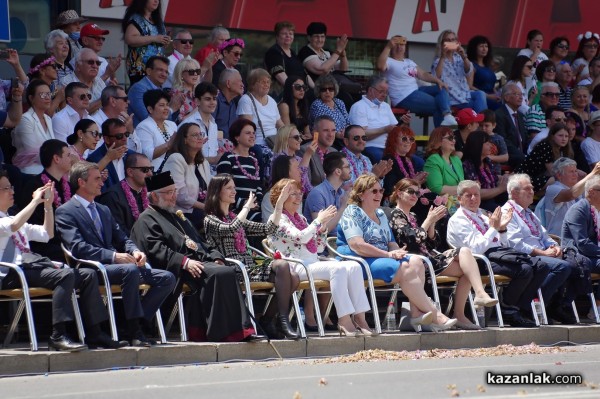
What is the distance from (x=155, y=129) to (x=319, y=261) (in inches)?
109

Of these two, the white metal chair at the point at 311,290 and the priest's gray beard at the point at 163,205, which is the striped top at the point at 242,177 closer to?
the white metal chair at the point at 311,290

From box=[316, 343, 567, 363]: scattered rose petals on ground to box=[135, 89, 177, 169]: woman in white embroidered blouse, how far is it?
3.81 meters

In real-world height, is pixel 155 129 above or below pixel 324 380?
above

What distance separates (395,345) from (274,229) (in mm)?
1768

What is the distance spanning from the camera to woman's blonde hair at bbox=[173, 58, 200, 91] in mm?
16125

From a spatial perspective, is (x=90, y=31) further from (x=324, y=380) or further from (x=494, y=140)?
(x=324, y=380)

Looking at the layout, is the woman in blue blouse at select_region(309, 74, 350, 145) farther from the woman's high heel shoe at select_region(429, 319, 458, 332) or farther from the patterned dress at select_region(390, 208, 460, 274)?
the woman's high heel shoe at select_region(429, 319, 458, 332)

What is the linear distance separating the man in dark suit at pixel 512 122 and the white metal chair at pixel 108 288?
8105 millimetres

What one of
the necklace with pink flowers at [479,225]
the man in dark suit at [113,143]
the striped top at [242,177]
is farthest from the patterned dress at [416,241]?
the man in dark suit at [113,143]

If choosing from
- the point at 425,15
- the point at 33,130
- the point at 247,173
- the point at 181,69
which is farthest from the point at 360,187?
the point at 425,15

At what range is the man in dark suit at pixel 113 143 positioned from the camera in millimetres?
14062

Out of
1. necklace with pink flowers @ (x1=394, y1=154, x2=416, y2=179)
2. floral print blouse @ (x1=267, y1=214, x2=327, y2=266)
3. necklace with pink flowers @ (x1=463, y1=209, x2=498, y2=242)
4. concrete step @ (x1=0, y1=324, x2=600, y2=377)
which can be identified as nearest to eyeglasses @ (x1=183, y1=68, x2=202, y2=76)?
necklace with pink flowers @ (x1=394, y1=154, x2=416, y2=179)

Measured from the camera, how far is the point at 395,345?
13180mm

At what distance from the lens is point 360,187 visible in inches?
558
